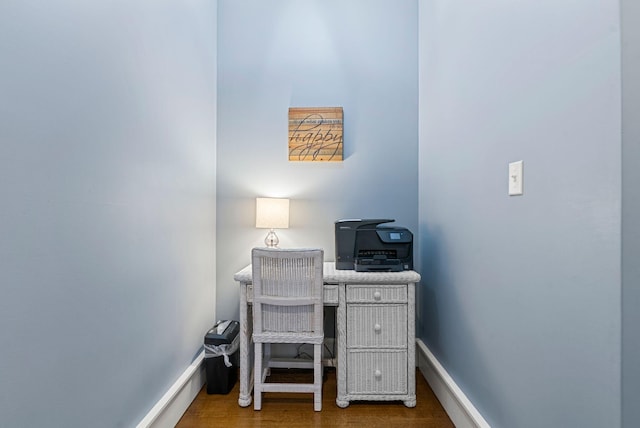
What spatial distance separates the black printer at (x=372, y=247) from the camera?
1.87 m

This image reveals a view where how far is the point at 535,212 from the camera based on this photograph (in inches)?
39.9

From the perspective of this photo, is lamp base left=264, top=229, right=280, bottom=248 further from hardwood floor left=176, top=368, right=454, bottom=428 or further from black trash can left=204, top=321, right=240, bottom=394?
hardwood floor left=176, top=368, right=454, bottom=428

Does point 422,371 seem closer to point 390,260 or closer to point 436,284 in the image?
point 436,284

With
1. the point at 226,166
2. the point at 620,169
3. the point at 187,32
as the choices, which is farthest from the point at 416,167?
the point at 187,32

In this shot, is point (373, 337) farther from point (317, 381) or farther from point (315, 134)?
point (315, 134)

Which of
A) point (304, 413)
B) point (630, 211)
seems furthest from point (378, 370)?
point (630, 211)

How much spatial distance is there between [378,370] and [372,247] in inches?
28.1

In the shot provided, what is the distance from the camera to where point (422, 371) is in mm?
2162

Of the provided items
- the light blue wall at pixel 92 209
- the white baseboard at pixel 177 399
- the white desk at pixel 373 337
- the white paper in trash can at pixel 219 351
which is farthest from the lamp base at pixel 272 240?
the white baseboard at pixel 177 399

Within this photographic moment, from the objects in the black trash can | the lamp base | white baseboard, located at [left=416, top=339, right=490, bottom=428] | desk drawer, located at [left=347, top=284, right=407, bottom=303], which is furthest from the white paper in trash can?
white baseboard, located at [left=416, top=339, right=490, bottom=428]

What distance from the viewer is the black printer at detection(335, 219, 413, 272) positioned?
1.87 meters

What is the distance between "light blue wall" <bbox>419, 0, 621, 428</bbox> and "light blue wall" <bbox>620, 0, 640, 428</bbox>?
15 millimetres

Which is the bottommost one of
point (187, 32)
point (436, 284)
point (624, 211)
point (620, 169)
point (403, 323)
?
point (403, 323)

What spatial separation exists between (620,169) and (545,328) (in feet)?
1.76
